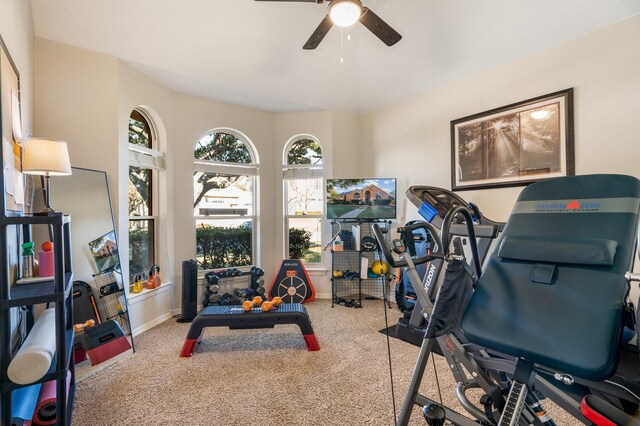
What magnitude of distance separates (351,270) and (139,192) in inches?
118

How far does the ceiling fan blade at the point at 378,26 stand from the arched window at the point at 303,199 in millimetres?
2602

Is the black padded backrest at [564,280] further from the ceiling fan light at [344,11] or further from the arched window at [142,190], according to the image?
the arched window at [142,190]

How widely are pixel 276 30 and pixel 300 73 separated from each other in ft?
2.58

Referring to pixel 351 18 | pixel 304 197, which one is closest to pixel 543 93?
pixel 351 18

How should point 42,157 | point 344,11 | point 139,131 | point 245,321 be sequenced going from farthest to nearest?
point 139,131 → point 245,321 → point 344,11 → point 42,157

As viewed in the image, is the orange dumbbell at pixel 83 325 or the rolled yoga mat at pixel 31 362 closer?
the rolled yoga mat at pixel 31 362

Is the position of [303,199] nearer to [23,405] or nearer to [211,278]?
[211,278]

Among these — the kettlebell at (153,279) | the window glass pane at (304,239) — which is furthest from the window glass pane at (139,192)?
the window glass pane at (304,239)

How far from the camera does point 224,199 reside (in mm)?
4676

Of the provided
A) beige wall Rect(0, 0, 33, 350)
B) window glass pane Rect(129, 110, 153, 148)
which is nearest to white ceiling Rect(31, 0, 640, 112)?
beige wall Rect(0, 0, 33, 350)

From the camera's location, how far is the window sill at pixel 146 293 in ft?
11.1

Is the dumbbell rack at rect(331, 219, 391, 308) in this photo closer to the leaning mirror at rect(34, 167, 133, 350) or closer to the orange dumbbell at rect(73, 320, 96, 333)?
the leaning mirror at rect(34, 167, 133, 350)

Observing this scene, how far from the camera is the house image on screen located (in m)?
4.38

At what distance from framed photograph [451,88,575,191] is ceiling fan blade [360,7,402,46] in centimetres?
166
